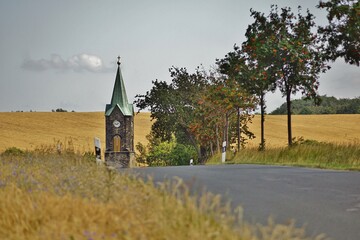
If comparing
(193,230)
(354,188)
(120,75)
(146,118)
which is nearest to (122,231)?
(193,230)

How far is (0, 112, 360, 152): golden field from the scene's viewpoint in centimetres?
8444

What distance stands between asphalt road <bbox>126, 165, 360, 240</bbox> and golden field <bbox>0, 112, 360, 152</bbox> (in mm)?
66410

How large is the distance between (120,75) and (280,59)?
63851 millimetres

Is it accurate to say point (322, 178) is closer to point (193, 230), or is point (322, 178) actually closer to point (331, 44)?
point (193, 230)

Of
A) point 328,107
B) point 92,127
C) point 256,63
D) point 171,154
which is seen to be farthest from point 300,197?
point 328,107

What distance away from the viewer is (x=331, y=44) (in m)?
31.0

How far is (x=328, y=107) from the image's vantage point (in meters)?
111

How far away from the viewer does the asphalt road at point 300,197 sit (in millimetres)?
8352

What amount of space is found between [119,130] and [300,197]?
79.9m

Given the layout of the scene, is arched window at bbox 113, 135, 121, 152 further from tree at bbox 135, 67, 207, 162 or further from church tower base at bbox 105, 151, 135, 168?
tree at bbox 135, 67, 207, 162

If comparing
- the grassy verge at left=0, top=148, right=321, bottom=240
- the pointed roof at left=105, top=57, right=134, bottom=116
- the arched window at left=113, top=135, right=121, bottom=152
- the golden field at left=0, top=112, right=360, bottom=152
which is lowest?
the grassy verge at left=0, top=148, right=321, bottom=240

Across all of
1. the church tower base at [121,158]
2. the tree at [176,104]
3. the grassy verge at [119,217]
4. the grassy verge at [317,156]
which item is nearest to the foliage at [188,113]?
the tree at [176,104]

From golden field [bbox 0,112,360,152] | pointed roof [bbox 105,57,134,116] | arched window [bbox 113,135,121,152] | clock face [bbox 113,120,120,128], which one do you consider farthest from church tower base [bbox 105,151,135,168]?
pointed roof [bbox 105,57,134,116]

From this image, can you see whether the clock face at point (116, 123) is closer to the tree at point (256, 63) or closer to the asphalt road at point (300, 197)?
the tree at point (256, 63)
